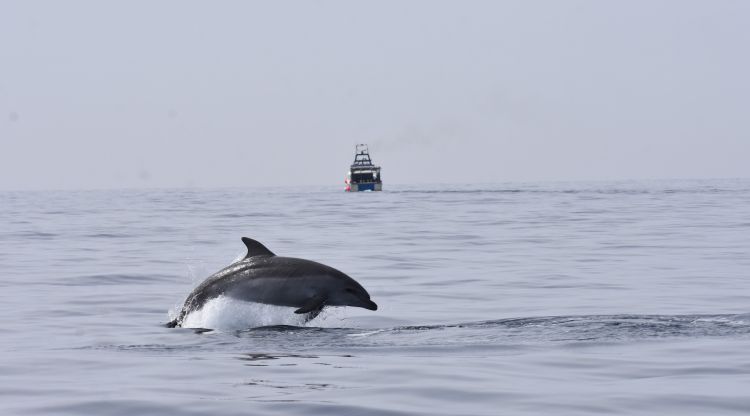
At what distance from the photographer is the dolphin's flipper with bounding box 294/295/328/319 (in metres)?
13.5

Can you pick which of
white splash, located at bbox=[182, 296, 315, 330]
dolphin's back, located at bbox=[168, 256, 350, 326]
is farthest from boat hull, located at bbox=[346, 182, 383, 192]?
dolphin's back, located at bbox=[168, 256, 350, 326]

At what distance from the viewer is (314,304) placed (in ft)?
44.7

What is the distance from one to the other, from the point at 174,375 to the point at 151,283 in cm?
1080

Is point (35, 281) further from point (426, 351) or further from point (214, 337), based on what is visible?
point (426, 351)

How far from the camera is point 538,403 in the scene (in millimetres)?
9344

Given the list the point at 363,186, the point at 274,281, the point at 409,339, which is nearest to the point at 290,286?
the point at 274,281

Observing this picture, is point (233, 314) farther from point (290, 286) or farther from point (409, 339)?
point (409, 339)

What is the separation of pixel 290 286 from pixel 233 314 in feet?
2.64

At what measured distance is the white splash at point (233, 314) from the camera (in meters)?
14.1

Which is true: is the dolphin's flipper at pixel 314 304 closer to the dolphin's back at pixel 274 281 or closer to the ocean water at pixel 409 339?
the dolphin's back at pixel 274 281

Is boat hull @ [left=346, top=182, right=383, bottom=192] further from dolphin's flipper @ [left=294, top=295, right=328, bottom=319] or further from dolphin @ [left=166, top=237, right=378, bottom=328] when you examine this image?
dolphin's flipper @ [left=294, top=295, right=328, bottom=319]

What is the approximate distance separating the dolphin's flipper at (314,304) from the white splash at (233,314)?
62 cm

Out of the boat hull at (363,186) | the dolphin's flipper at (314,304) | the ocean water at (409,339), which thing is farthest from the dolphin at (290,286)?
the boat hull at (363,186)

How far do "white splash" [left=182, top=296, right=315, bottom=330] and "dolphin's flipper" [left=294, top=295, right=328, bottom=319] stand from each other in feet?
2.02
